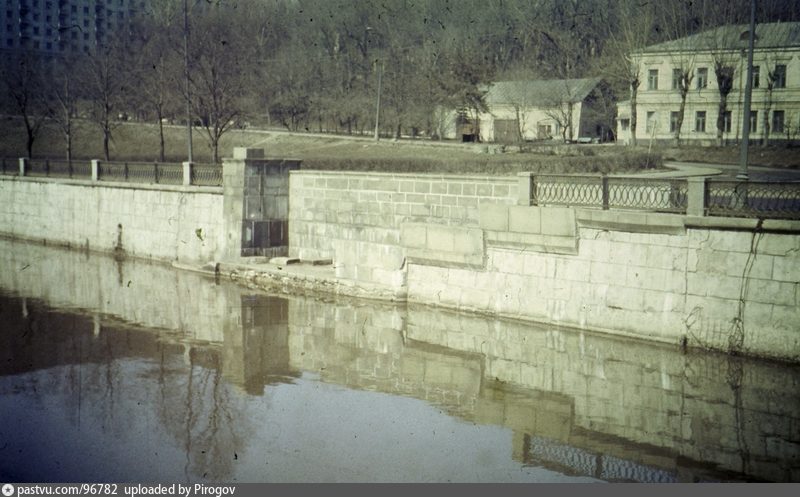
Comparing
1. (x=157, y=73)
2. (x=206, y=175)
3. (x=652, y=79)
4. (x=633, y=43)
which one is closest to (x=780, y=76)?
(x=652, y=79)

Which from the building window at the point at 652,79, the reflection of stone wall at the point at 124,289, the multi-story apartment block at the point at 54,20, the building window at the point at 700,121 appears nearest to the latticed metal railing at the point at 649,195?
the reflection of stone wall at the point at 124,289

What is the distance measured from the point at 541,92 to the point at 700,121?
504 inches

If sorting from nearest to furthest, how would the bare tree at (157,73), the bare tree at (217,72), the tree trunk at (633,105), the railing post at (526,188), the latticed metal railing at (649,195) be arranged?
1. the latticed metal railing at (649,195)
2. the railing post at (526,188)
3. the bare tree at (217,72)
4. the tree trunk at (633,105)
5. the bare tree at (157,73)

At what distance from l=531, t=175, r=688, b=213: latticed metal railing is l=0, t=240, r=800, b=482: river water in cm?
257

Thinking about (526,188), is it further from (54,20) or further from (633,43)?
(54,20)

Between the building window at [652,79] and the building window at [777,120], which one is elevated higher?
the building window at [652,79]

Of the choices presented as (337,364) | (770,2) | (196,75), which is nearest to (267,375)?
(337,364)

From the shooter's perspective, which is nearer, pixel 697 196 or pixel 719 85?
pixel 697 196

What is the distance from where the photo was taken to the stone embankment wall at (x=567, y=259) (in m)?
14.6

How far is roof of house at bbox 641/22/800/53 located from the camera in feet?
142

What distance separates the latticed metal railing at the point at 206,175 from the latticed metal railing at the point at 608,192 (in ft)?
38.5

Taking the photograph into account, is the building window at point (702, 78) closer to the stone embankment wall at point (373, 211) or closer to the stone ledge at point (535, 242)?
the stone embankment wall at point (373, 211)

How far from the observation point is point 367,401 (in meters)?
13.3

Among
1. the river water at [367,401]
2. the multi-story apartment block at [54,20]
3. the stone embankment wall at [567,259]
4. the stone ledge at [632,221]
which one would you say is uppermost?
the multi-story apartment block at [54,20]
